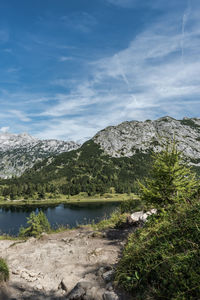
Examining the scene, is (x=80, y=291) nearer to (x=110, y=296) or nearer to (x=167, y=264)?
(x=110, y=296)

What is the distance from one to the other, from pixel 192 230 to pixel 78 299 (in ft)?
16.0

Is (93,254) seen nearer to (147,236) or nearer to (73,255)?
(73,255)

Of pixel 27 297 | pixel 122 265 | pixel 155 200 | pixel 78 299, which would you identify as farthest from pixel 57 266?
pixel 155 200

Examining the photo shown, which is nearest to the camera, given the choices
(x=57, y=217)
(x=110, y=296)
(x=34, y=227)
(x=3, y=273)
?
(x=110, y=296)

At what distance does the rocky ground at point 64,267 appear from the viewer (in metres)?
7.21

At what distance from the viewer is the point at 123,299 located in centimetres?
556

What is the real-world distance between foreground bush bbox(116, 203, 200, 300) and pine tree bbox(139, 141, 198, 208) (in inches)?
220

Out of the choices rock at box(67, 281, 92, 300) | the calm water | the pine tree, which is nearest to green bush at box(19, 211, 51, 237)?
the calm water

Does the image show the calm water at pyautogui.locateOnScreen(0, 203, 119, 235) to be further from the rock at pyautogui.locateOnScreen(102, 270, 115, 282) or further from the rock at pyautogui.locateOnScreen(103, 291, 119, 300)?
the rock at pyautogui.locateOnScreen(103, 291, 119, 300)

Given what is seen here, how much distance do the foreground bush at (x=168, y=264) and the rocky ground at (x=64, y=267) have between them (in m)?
0.74

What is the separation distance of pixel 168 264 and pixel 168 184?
849cm

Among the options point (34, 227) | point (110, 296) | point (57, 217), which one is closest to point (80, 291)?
point (110, 296)

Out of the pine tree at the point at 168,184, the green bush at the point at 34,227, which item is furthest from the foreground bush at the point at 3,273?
the green bush at the point at 34,227

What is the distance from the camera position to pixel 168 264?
5410 millimetres
